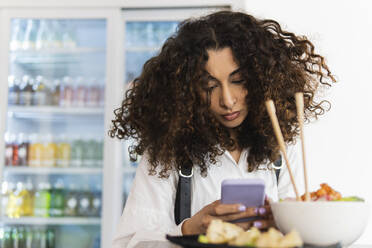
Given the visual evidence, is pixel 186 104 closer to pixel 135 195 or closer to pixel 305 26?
pixel 135 195

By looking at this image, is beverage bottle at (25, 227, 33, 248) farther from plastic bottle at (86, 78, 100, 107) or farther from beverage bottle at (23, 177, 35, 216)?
plastic bottle at (86, 78, 100, 107)

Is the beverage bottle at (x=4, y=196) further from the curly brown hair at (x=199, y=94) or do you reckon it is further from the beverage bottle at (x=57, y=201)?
the curly brown hair at (x=199, y=94)

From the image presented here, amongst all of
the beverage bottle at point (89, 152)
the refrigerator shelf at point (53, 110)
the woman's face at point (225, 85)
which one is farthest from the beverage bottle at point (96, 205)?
the woman's face at point (225, 85)

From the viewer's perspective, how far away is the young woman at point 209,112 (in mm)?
953

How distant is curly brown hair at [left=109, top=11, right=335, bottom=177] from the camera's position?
97 centimetres

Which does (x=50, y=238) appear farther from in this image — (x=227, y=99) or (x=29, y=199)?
(x=227, y=99)

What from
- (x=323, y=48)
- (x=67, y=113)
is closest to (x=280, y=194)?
(x=323, y=48)

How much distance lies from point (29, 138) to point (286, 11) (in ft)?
5.88

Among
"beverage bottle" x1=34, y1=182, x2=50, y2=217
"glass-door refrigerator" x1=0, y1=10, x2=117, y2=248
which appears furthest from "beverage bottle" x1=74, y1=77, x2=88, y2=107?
"beverage bottle" x1=34, y1=182, x2=50, y2=217

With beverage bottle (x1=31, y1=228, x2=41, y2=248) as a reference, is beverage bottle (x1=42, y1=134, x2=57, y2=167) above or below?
above

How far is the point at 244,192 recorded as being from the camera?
1.97ft

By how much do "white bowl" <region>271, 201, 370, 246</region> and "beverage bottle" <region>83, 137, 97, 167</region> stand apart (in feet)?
6.89

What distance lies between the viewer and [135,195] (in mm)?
998

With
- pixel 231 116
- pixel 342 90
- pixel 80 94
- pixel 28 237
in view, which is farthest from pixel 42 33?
pixel 231 116
